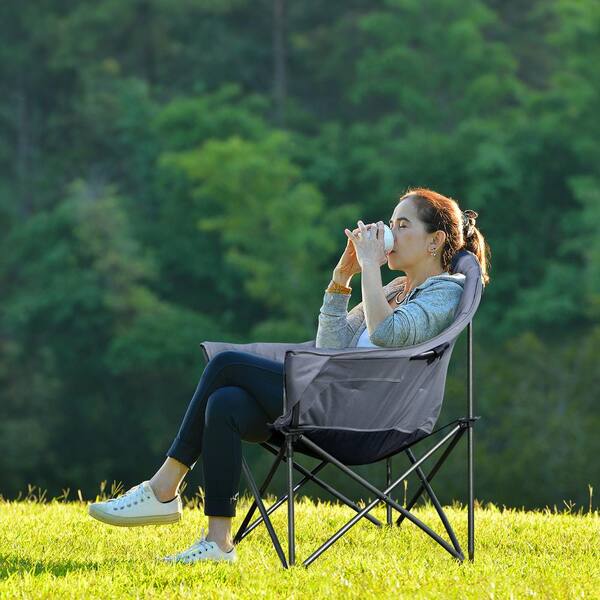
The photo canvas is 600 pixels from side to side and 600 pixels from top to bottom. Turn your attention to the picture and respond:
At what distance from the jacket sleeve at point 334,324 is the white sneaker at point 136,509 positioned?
1.79ft

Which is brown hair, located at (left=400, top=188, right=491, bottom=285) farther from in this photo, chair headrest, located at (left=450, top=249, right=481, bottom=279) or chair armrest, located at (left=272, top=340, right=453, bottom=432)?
chair armrest, located at (left=272, top=340, right=453, bottom=432)

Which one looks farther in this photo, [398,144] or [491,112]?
[491,112]

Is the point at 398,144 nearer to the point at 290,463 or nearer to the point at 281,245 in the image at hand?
the point at 281,245

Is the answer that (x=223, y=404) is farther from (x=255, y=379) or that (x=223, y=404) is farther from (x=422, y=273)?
(x=422, y=273)

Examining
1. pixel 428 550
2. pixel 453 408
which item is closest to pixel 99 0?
pixel 453 408

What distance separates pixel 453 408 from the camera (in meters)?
14.4

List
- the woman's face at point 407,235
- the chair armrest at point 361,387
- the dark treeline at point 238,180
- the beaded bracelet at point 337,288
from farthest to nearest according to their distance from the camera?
the dark treeline at point 238,180
the beaded bracelet at point 337,288
the woman's face at point 407,235
the chair armrest at point 361,387

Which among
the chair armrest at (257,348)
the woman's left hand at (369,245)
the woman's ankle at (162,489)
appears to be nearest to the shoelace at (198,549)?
the woman's ankle at (162,489)

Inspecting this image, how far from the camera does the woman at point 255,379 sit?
7.78 ft

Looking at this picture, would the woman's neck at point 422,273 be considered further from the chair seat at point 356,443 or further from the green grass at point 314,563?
the green grass at point 314,563

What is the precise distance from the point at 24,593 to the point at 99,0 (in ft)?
73.7

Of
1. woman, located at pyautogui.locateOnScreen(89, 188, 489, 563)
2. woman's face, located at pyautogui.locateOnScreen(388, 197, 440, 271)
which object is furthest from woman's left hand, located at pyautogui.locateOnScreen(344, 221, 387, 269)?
woman's face, located at pyautogui.locateOnScreen(388, 197, 440, 271)

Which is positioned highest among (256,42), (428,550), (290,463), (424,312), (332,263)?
(256,42)

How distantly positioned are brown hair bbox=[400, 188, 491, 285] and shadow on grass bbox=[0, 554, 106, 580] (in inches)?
37.9
